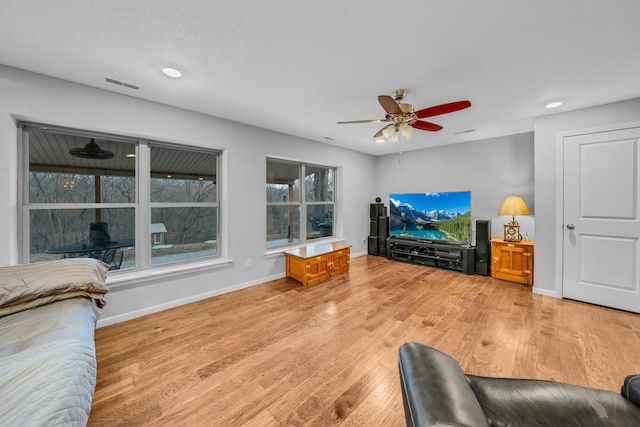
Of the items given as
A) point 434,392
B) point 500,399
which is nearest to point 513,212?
point 500,399

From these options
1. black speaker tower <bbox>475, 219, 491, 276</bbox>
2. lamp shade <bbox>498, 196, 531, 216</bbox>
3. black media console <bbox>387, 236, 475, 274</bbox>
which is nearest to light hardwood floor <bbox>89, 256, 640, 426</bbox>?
black speaker tower <bbox>475, 219, 491, 276</bbox>

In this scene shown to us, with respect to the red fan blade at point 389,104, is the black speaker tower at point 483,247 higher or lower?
lower

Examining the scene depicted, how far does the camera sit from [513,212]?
3615 mm

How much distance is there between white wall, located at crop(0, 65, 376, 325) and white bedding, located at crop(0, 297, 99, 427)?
1327 millimetres

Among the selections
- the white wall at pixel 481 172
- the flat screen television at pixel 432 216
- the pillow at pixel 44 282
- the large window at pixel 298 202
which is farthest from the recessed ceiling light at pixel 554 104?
the pillow at pixel 44 282

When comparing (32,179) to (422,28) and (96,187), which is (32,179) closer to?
(96,187)

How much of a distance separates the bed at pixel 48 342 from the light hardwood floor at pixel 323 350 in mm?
617

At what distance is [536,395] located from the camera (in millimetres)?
962

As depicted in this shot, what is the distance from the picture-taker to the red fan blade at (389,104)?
6.55 ft

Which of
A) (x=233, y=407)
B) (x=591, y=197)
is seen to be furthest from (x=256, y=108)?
(x=591, y=197)

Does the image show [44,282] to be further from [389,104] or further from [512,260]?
[512,260]

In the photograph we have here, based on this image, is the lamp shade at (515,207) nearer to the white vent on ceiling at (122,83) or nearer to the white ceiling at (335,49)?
the white ceiling at (335,49)

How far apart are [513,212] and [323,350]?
350 centimetres

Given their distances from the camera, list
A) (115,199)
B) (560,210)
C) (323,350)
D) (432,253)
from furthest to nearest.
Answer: (432,253), (560,210), (115,199), (323,350)
